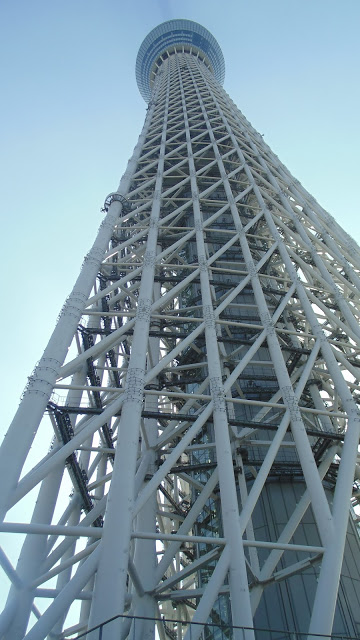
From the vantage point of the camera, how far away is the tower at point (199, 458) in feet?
31.5

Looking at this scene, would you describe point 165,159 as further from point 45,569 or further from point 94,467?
point 45,569

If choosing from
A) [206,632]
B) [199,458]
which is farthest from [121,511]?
[199,458]

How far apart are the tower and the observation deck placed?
145 ft

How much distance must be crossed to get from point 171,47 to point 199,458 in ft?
208

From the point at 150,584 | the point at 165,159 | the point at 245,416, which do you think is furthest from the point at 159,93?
the point at 150,584

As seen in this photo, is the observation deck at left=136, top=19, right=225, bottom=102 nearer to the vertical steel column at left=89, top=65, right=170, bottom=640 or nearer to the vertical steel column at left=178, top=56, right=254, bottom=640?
the vertical steel column at left=178, top=56, right=254, bottom=640

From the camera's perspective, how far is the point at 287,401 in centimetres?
1343

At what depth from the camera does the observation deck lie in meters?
65.4

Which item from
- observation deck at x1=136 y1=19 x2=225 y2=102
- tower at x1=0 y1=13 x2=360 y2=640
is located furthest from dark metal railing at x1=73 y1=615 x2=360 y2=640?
observation deck at x1=136 y1=19 x2=225 y2=102

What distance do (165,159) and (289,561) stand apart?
23997 mm

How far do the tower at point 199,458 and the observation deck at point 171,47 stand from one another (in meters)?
44.3

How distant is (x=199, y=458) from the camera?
66.1 ft

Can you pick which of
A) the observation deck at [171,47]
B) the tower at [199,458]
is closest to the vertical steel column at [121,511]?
the tower at [199,458]

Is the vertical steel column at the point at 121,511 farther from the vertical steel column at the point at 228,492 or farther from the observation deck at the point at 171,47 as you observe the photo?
the observation deck at the point at 171,47
